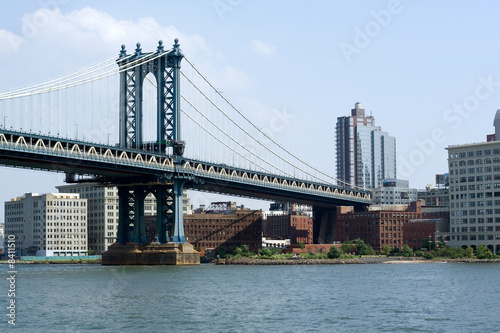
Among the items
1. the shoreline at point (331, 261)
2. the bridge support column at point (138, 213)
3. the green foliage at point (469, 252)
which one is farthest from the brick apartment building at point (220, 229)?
the bridge support column at point (138, 213)

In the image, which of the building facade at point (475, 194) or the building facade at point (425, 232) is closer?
the building facade at point (475, 194)

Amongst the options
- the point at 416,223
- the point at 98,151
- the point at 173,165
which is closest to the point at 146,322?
the point at 98,151

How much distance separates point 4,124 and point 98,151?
1645 centimetres

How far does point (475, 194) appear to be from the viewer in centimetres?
16500

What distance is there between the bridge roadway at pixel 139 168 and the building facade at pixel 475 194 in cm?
2187

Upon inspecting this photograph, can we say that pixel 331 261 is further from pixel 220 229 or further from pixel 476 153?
pixel 220 229

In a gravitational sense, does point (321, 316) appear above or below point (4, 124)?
below

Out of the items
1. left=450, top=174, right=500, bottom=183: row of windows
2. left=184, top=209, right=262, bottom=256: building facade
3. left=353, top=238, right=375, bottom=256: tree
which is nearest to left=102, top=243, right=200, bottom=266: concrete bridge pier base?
left=353, top=238, right=375, bottom=256: tree

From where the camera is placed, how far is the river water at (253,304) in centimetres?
5266

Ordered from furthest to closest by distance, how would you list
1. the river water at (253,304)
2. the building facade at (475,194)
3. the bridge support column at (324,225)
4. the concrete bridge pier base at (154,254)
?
the bridge support column at (324,225) < the building facade at (475,194) < the concrete bridge pier base at (154,254) < the river water at (253,304)

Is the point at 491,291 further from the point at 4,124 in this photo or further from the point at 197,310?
the point at 4,124

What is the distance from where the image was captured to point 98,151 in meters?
114

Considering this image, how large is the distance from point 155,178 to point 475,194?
64655 mm

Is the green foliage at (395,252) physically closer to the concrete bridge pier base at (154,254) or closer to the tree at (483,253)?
the tree at (483,253)
